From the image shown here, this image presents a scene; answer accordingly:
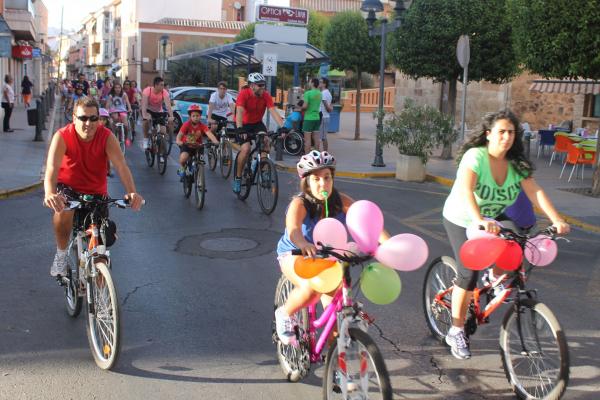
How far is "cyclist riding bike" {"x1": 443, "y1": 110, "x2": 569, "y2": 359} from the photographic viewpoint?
4391 mm

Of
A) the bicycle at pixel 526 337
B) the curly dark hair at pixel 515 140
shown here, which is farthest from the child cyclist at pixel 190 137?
the bicycle at pixel 526 337

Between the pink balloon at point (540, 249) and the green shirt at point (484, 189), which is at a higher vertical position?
the green shirt at point (484, 189)

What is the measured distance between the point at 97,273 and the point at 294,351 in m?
1.39

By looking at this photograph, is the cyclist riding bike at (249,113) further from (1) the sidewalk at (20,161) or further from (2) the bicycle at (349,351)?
(2) the bicycle at (349,351)

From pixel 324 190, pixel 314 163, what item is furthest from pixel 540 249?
pixel 314 163

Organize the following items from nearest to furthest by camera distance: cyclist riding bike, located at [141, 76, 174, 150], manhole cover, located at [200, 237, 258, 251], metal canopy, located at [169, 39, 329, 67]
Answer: manhole cover, located at [200, 237, 258, 251] < cyclist riding bike, located at [141, 76, 174, 150] < metal canopy, located at [169, 39, 329, 67]

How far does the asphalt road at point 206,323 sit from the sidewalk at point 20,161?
2126mm

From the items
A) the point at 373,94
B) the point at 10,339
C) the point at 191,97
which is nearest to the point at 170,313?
the point at 10,339

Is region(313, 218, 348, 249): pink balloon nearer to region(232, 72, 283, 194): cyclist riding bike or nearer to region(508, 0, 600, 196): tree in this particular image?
region(232, 72, 283, 194): cyclist riding bike

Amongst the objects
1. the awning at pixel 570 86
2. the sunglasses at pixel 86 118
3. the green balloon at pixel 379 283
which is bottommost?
the green balloon at pixel 379 283

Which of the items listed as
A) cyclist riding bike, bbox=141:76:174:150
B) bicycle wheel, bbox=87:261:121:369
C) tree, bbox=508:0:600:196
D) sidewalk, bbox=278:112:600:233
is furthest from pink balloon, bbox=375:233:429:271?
cyclist riding bike, bbox=141:76:174:150

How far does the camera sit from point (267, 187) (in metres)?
9.76

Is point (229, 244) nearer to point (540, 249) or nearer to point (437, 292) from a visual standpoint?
point (437, 292)

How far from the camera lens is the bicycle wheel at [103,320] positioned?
4324 mm
